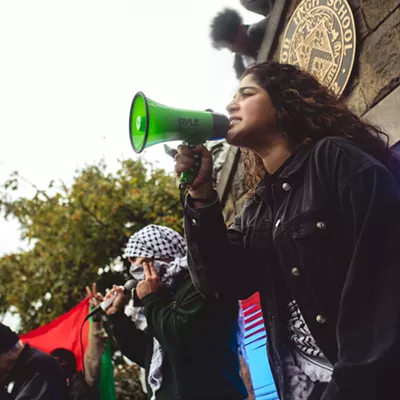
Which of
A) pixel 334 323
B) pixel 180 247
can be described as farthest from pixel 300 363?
pixel 180 247

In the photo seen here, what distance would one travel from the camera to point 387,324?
1046 millimetres

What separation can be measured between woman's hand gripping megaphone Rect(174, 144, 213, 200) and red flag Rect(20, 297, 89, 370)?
3.87 metres

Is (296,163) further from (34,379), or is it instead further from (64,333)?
(64,333)

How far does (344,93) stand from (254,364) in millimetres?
1828

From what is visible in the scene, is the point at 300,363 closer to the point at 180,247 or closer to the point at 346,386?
the point at 346,386

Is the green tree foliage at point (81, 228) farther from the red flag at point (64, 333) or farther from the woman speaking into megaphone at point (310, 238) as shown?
the woman speaking into megaphone at point (310, 238)

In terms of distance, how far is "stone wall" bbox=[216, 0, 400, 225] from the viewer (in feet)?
8.13

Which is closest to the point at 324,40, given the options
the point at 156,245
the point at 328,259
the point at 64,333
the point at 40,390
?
the point at 156,245

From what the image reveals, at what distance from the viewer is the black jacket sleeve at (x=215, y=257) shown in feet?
5.03

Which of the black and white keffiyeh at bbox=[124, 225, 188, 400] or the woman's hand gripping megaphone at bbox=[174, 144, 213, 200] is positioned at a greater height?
the black and white keffiyeh at bbox=[124, 225, 188, 400]

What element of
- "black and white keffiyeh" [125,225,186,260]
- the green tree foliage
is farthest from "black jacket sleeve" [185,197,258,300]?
the green tree foliage

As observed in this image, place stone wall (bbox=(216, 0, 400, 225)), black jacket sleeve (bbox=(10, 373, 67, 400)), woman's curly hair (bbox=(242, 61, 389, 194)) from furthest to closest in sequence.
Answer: black jacket sleeve (bbox=(10, 373, 67, 400))
stone wall (bbox=(216, 0, 400, 225))
woman's curly hair (bbox=(242, 61, 389, 194))

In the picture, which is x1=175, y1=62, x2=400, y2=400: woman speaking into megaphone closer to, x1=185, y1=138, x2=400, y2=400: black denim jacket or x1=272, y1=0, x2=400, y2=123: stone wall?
x1=185, y1=138, x2=400, y2=400: black denim jacket

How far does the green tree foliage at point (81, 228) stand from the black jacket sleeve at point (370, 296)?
5.38 meters
